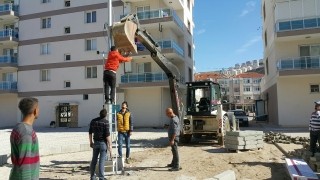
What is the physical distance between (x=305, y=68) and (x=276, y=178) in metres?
19.0

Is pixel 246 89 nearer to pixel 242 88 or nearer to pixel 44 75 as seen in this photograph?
pixel 242 88

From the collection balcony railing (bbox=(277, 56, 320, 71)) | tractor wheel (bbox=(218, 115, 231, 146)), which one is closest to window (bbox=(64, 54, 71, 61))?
balcony railing (bbox=(277, 56, 320, 71))

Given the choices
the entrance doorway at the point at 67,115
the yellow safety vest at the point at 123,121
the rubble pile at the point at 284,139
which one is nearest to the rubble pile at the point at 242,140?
the rubble pile at the point at 284,139

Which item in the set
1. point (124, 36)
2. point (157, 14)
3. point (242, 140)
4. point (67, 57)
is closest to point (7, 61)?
point (67, 57)

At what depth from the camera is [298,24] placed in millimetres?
26312

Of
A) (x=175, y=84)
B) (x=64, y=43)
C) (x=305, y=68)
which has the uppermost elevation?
(x=64, y=43)

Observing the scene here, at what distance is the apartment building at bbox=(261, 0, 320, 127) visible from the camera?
26109mm

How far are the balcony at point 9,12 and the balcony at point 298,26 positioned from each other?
2852 centimetres

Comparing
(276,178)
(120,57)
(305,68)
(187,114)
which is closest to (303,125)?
(305,68)

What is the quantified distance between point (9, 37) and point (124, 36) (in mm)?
31527

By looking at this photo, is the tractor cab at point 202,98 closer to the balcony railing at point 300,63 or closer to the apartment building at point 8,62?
the balcony railing at point 300,63

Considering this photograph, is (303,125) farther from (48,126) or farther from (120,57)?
(48,126)

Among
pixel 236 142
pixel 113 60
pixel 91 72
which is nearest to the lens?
pixel 113 60

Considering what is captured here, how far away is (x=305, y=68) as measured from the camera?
85.5 ft
